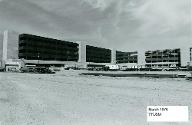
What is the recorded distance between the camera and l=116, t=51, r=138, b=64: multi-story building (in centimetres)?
18000

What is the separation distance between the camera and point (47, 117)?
11.4m

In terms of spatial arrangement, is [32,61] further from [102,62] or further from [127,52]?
[127,52]

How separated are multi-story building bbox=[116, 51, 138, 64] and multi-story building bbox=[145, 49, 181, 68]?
11.2m

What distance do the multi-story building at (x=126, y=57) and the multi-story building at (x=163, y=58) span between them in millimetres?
11202

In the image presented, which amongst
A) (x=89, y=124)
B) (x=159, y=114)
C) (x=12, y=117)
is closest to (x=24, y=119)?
(x=12, y=117)

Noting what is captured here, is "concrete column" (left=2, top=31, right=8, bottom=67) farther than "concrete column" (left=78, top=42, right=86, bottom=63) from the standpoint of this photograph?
No

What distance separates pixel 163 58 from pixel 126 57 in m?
34.2

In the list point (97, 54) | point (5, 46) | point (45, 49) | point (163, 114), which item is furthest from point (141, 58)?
point (163, 114)

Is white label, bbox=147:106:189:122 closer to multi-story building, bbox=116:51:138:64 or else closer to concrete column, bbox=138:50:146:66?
concrete column, bbox=138:50:146:66

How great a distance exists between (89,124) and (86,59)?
534ft

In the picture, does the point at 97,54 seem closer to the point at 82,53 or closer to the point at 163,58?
the point at 82,53

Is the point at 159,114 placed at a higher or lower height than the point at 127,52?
lower

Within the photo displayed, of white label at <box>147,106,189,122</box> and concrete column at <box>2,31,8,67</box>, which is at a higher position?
concrete column at <box>2,31,8,67</box>

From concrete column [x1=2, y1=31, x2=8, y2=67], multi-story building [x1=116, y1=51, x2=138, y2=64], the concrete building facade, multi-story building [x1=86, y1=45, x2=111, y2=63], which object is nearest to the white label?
the concrete building facade
